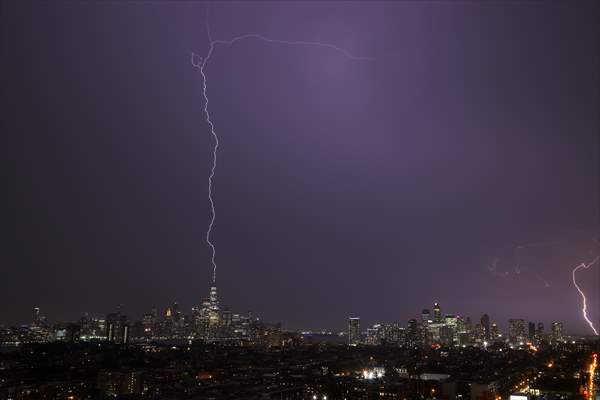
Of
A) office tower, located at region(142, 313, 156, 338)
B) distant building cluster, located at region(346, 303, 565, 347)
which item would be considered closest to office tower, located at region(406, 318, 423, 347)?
distant building cluster, located at region(346, 303, 565, 347)

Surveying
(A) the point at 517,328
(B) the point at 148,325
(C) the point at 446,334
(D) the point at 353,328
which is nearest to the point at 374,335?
(D) the point at 353,328

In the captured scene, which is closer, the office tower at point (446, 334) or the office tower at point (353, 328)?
the office tower at point (446, 334)

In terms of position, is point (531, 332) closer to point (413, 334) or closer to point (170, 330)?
point (413, 334)

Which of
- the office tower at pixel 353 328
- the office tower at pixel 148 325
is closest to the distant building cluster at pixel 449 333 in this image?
the office tower at pixel 353 328

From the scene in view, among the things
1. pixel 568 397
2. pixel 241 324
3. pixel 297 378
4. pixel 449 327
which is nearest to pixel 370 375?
pixel 297 378

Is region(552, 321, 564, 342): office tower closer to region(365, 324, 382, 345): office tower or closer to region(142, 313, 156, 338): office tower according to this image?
region(365, 324, 382, 345): office tower

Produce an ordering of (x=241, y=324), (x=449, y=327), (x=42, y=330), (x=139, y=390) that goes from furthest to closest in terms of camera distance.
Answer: (x=241, y=324) → (x=449, y=327) → (x=42, y=330) → (x=139, y=390)

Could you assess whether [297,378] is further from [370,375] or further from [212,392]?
[212,392]

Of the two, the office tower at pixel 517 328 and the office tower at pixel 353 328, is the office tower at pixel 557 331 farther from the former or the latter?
the office tower at pixel 353 328

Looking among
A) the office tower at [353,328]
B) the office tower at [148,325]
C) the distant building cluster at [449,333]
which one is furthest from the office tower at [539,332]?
the office tower at [148,325]
